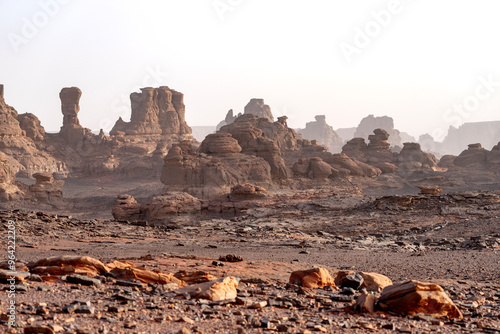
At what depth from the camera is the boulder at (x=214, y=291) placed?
21.9ft

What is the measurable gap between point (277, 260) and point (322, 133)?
17084 centimetres

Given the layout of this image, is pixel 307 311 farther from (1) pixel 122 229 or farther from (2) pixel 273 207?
(2) pixel 273 207

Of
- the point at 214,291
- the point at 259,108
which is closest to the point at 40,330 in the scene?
the point at 214,291

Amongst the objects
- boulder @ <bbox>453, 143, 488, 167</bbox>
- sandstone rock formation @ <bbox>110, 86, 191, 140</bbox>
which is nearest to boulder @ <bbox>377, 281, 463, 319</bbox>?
boulder @ <bbox>453, 143, 488, 167</bbox>

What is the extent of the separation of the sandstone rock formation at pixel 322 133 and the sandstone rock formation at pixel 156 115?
9739cm

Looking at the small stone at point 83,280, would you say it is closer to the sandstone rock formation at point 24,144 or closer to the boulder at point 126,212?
the boulder at point 126,212

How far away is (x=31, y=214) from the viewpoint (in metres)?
21.0

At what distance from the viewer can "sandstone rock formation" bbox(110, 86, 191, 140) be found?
83062 millimetres

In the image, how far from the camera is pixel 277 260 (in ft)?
44.4

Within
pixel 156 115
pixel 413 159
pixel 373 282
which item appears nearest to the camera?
pixel 373 282

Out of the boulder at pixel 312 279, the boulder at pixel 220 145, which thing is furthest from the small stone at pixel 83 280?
the boulder at pixel 220 145

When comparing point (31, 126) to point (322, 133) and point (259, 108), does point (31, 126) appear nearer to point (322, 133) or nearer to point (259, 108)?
point (259, 108)

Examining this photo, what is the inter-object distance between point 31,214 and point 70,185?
139 feet

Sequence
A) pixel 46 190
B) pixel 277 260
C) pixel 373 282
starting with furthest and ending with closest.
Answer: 1. pixel 46 190
2. pixel 277 260
3. pixel 373 282
